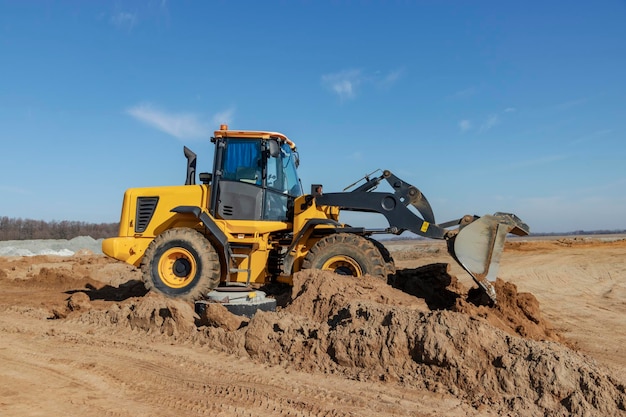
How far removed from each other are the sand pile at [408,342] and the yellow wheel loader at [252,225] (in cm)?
82

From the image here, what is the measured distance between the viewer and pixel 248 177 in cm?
848

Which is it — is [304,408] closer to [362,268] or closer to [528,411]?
[528,411]

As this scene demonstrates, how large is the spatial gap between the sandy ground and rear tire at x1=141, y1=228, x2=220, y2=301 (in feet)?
1.71

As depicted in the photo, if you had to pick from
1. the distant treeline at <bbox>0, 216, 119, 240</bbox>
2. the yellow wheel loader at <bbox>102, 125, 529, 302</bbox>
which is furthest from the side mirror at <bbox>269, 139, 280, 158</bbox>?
the distant treeline at <bbox>0, 216, 119, 240</bbox>

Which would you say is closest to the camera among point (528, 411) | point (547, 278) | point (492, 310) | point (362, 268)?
point (528, 411)

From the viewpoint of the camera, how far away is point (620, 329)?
7.67 m

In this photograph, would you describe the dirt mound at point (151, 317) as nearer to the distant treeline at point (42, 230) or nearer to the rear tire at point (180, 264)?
the rear tire at point (180, 264)

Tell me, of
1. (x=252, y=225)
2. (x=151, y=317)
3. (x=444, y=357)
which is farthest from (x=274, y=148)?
(x=444, y=357)

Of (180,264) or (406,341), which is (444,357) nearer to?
(406,341)

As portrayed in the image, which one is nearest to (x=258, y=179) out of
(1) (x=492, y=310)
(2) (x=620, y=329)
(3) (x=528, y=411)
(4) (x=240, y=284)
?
(4) (x=240, y=284)

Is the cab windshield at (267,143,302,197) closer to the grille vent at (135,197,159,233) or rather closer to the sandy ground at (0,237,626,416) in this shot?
the sandy ground at (0,237,626,416)

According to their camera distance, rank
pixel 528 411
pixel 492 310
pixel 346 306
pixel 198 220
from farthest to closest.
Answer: pixel 198 220
pixel 492 310
pixel 346 306
pixel 528 411

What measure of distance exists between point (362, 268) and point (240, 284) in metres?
2.11

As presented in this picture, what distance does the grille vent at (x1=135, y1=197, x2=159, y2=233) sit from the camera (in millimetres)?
8797
